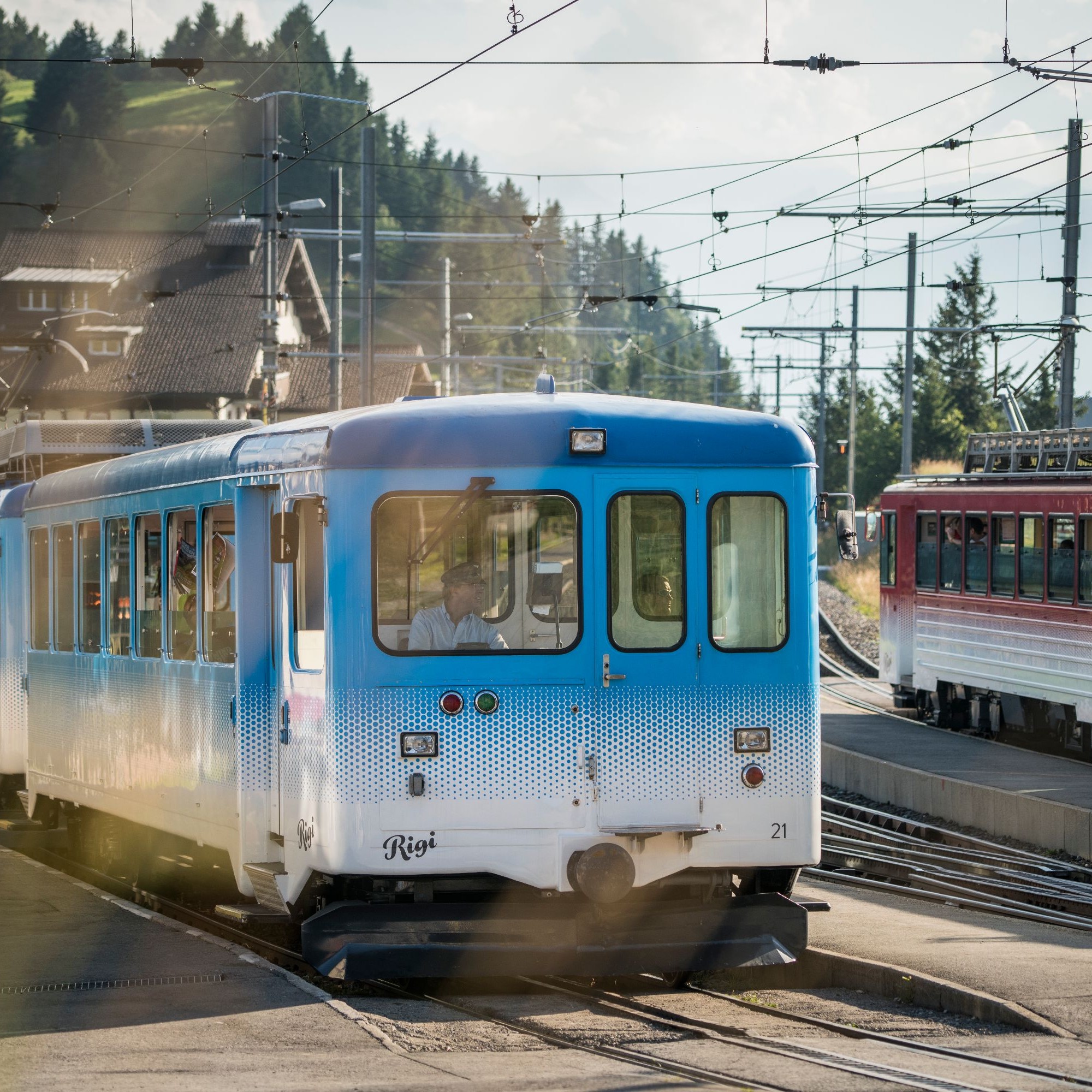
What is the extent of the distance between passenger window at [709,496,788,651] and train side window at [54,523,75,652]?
6121 millimetres

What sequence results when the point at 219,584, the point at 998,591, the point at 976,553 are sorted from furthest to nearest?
the point at 976,553
the point at 998,591
the point at 219,584

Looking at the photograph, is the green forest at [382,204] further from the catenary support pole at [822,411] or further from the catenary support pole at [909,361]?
the catenary support pole at [909,361]

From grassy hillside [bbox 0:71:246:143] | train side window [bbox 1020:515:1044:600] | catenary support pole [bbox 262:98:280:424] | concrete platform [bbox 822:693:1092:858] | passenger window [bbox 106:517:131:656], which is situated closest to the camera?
passenger window [bbox 106:517:131:656]

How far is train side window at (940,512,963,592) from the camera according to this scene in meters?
23.7

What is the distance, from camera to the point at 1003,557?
22.4 m

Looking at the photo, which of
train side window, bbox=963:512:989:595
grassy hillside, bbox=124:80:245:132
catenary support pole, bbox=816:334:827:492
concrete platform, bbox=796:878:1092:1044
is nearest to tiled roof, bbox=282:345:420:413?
catenary support pole, bbox=816:334:827:492

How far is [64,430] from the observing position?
643 inches

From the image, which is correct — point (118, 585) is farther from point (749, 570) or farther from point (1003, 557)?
point (1003, 557)

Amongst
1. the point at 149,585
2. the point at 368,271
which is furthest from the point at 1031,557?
the point at 149,585

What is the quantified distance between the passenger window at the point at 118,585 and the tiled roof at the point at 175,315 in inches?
1744

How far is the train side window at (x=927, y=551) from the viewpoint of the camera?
970 inches

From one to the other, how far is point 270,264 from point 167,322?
34.6 meters

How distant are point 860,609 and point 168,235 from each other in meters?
34.2

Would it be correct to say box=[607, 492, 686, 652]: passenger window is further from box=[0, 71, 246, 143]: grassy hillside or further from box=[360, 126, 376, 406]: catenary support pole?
box=[0, 71, 246, 143]: grassy hillside
